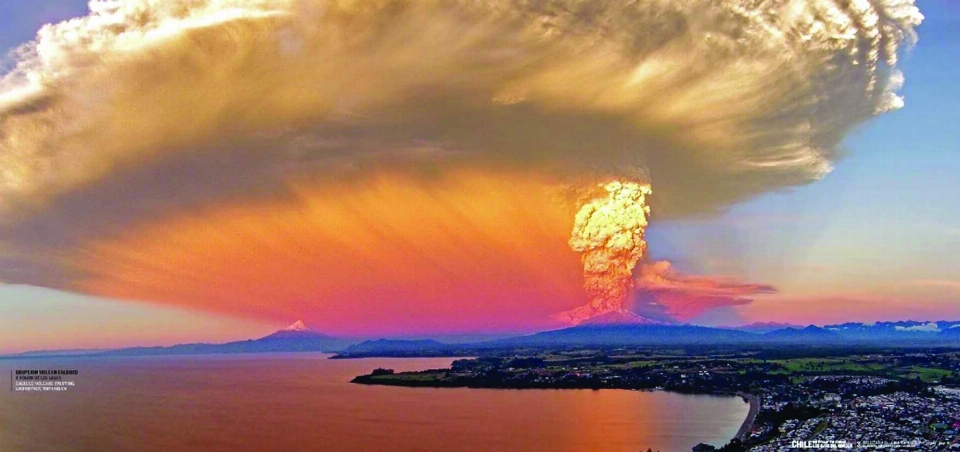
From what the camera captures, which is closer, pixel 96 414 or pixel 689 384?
pixel 96 414

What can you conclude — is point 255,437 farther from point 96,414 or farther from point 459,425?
point 96,414

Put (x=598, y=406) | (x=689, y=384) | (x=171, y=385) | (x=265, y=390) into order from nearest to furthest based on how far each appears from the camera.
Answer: (x=598, y=406) < (x=689, y=384) < (x=265, y=390) < (x=171, y=385)

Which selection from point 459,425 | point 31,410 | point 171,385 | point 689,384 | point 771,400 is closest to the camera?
point 459,425

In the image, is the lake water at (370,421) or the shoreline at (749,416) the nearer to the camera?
the shoreline at (749,416)

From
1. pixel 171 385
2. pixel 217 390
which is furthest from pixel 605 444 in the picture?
pixel 171 385

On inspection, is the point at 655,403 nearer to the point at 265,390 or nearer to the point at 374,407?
the point at 374,407

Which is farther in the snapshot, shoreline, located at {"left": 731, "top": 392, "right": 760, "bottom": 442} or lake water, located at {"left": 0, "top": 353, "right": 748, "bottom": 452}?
lake water, located at {"left": 0, "top": 353, "right": 748, "bottom": 452}

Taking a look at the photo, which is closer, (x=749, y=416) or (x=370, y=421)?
(x=749, y=416)
